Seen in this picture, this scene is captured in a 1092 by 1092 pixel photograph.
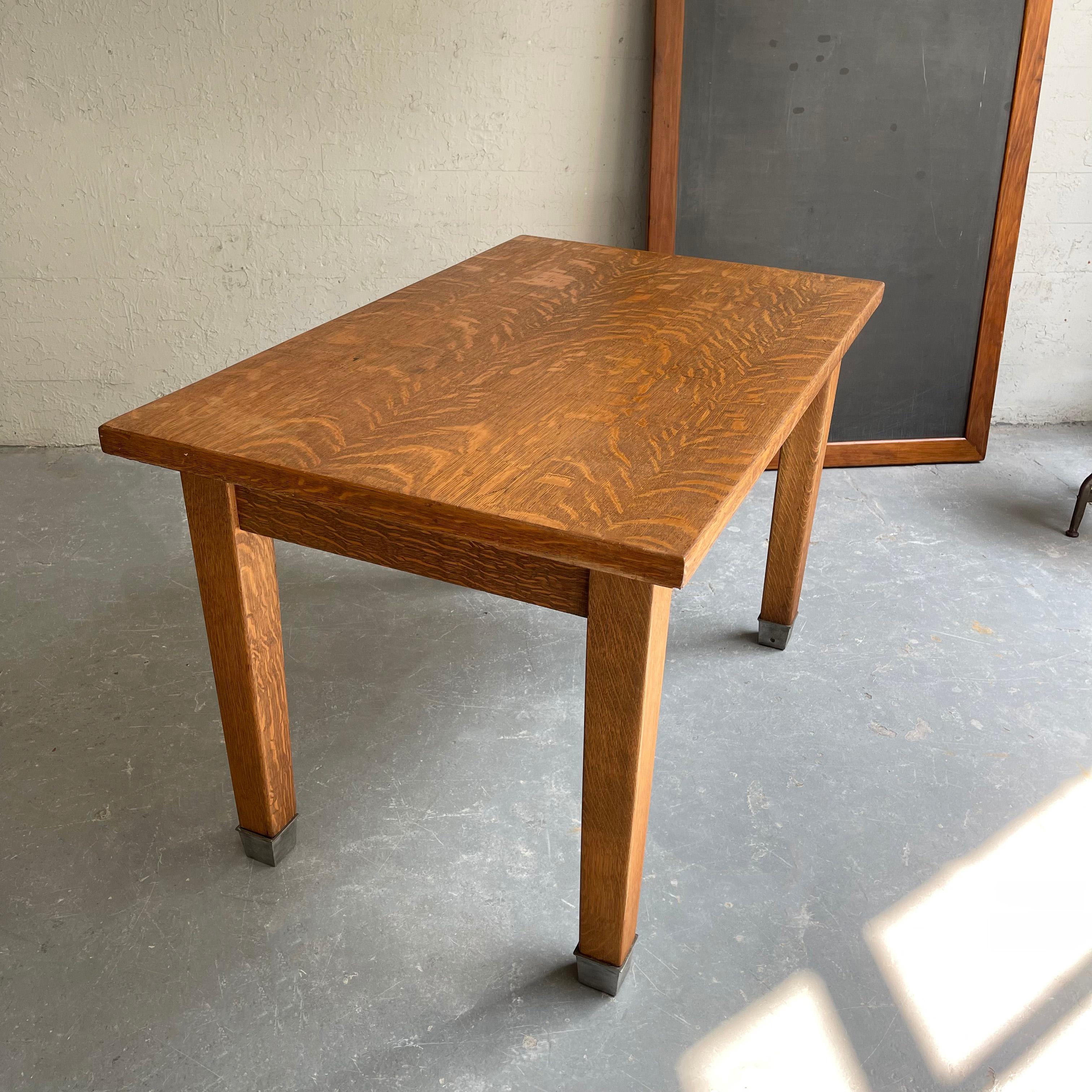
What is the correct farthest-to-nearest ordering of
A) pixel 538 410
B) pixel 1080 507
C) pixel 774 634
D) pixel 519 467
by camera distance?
1. pixel 1080 507
2. pixel 774 634
3. pixel 538 410
4. pixel 519 467

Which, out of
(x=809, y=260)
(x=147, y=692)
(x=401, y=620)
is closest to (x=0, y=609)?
(x=147, y=692)

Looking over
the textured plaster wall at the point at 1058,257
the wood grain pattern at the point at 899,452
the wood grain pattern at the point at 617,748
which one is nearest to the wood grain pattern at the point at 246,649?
the wood grain pattern at the point at 617,748

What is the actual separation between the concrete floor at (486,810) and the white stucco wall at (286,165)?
69 cm

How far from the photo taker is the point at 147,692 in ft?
7.25

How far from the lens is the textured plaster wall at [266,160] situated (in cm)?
288

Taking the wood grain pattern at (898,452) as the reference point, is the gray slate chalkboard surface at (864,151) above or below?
above

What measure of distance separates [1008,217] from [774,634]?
1.58m

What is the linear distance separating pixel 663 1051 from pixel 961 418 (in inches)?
94.0

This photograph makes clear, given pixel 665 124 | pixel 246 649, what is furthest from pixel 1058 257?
pixel 246 649

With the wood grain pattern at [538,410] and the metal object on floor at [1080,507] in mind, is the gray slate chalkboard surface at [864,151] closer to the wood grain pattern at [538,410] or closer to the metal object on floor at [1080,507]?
the metal object on floor at [1080,507]

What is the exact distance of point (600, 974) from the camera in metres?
1.55

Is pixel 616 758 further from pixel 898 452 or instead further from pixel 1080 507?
pixel 898 452

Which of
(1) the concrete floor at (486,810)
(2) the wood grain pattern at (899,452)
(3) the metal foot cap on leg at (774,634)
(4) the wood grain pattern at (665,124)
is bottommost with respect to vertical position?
(1) the concrete floor at (486,810)

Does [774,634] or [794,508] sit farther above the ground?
[794,508]
